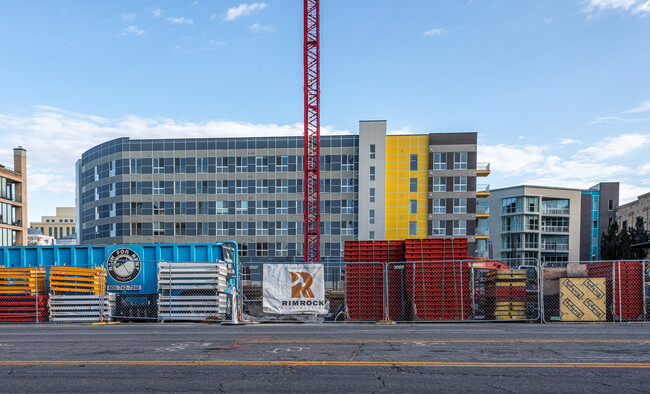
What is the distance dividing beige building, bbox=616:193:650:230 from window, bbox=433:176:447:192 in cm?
1997

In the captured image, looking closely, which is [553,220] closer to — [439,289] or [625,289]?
[625,289]

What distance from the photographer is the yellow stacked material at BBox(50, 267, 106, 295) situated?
18.1m

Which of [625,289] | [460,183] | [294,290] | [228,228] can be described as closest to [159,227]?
[228,228]

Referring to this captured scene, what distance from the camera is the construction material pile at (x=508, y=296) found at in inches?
687

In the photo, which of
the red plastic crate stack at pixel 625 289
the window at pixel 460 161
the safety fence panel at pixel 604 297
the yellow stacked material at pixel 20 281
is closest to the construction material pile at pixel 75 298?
the yellow stacked material at pixel 20 281

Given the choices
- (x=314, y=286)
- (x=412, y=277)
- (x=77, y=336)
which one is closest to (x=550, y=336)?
(x=412, y=277)

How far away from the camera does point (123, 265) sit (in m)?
19.6

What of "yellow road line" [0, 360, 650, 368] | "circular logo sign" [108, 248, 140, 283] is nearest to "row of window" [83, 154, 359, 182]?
"circular logo sign" [108, 248, 140, 283]

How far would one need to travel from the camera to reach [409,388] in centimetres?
758

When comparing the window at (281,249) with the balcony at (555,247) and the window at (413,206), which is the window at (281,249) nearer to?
the window at (413,206)

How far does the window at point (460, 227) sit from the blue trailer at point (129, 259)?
46.4 metres

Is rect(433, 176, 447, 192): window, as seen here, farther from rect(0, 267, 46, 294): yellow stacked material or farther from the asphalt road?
rect(0, 267, 46, 294): yellow stacked material

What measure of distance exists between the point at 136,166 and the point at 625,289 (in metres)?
59.6

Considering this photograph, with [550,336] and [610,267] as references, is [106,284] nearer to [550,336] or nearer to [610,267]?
[550,336]
